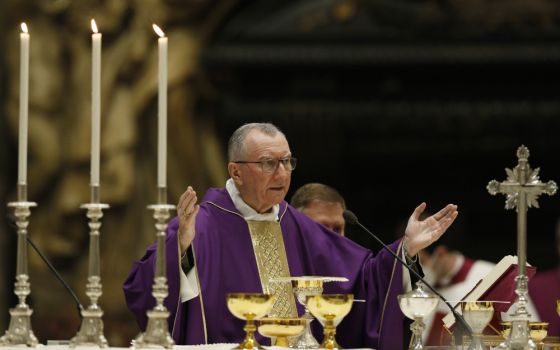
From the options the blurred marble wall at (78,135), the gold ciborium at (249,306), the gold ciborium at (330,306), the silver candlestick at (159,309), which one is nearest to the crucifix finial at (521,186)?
the gold ciborium at (330,306)

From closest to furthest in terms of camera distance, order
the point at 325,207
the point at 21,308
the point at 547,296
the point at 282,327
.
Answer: the point at 21,308 < the point at 282,327 < the point at 325,207 < the point at 547,296

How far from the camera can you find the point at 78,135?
11648 mm

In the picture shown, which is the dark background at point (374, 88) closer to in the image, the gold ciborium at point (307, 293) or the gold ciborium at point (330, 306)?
the gold ciborium at point (307, 293)

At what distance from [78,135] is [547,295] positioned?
414cm

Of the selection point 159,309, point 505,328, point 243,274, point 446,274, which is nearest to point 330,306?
point 159,309

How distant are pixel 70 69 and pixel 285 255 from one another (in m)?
5.25

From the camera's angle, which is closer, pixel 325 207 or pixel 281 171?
pixel 281 171

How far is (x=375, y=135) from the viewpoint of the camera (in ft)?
40.0

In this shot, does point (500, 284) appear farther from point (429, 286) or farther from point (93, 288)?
point (93, 288)

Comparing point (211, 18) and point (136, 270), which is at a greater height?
point (211, 18)

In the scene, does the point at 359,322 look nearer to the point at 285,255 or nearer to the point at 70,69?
the point at 285,255

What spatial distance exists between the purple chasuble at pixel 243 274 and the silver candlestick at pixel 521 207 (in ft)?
2.91

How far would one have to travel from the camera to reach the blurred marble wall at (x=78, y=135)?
11.6m

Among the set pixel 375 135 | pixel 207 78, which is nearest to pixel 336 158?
pixel 375 135
